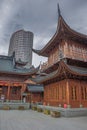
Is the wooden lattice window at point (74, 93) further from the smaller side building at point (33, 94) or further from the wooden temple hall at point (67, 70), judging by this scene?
the smaller side building at point (33, 94)

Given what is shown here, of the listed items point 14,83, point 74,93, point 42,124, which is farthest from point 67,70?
point 14,83

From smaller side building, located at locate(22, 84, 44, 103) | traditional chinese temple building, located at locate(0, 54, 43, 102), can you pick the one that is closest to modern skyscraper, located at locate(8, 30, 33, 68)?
smaller side building, located at locate(22, 84, 44, 103)

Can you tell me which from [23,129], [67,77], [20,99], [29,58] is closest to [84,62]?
[67,77]

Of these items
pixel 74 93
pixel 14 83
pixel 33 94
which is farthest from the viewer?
pixel 33 94

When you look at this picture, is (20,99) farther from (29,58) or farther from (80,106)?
(29,58)

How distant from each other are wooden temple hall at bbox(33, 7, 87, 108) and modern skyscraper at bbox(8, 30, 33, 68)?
70.5 meters

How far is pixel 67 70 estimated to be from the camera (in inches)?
461

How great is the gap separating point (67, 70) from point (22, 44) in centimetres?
8278

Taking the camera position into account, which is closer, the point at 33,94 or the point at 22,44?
the point at 33,94

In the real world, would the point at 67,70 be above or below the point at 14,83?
above

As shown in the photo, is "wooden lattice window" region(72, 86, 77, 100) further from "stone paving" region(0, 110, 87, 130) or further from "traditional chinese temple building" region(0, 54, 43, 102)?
"traditional chinese temple building" region(0, 54, 43, 102)

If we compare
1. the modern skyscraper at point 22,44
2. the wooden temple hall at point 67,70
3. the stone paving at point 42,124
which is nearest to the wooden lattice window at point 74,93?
the wooden temple hall at point 67,70

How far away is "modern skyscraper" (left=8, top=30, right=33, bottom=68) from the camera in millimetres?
87488

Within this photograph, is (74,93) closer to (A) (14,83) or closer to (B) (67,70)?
(B) (67,70)
